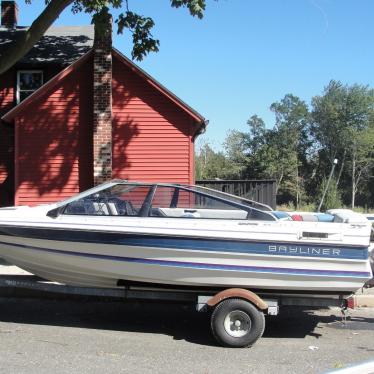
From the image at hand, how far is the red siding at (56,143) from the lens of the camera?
13828mm

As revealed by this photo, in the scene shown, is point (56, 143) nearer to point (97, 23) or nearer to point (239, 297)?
point (97, 23)

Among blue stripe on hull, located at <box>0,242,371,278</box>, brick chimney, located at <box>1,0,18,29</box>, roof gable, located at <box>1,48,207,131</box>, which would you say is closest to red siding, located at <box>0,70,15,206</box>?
roof gable, located at <box>1,48,207,131</box>

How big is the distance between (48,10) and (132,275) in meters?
6.60

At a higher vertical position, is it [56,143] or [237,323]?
[56,143]

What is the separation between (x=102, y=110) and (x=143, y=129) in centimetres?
114

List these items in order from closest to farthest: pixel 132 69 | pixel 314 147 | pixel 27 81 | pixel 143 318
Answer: pixel 143 318, pixel 132 69, pixel 27 81, pixel 314 147

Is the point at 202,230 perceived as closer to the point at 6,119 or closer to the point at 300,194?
the point at 6,119

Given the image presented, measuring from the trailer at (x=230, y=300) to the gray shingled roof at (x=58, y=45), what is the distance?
10.6 metres

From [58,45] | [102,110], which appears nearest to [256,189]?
[102,110]

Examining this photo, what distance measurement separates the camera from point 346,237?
20.0 ft

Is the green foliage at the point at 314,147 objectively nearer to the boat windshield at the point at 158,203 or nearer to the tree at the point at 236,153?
the tree at the point at 236,153

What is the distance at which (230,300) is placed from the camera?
616 cm

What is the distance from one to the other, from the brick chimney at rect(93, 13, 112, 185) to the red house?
25 millimetres

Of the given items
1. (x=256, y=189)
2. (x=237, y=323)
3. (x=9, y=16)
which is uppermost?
(x=9, y=16)
